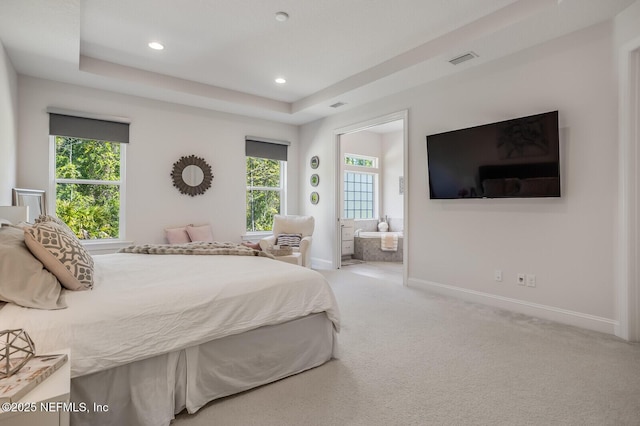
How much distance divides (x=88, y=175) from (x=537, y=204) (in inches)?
204

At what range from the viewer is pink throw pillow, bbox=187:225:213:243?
4.85 m

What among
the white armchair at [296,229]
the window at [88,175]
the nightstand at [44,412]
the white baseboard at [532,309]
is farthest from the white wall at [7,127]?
the white baseboard at [532,309]

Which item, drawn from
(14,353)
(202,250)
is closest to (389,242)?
(202,250)

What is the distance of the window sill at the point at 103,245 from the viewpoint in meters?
4.32

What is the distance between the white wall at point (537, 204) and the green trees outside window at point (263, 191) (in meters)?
2.64

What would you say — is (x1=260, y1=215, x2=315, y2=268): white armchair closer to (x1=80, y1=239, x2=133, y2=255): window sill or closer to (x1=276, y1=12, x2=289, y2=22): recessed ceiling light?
(x1=80, y1=239, x2=133, y2=255): window sill

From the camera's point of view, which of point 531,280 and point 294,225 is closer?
point 531,280

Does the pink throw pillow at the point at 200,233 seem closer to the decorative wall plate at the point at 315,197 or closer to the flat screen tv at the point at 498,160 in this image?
the decorative wall plate at the point at 315,197

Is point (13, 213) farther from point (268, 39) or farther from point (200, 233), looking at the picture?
point (268, 39)

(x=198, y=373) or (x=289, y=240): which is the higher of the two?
(x=289, y=240)

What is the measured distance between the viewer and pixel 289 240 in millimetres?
5117

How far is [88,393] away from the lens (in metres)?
1.49

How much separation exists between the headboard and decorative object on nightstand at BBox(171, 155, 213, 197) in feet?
6.72

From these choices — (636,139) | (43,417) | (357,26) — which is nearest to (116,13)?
(357,26)
